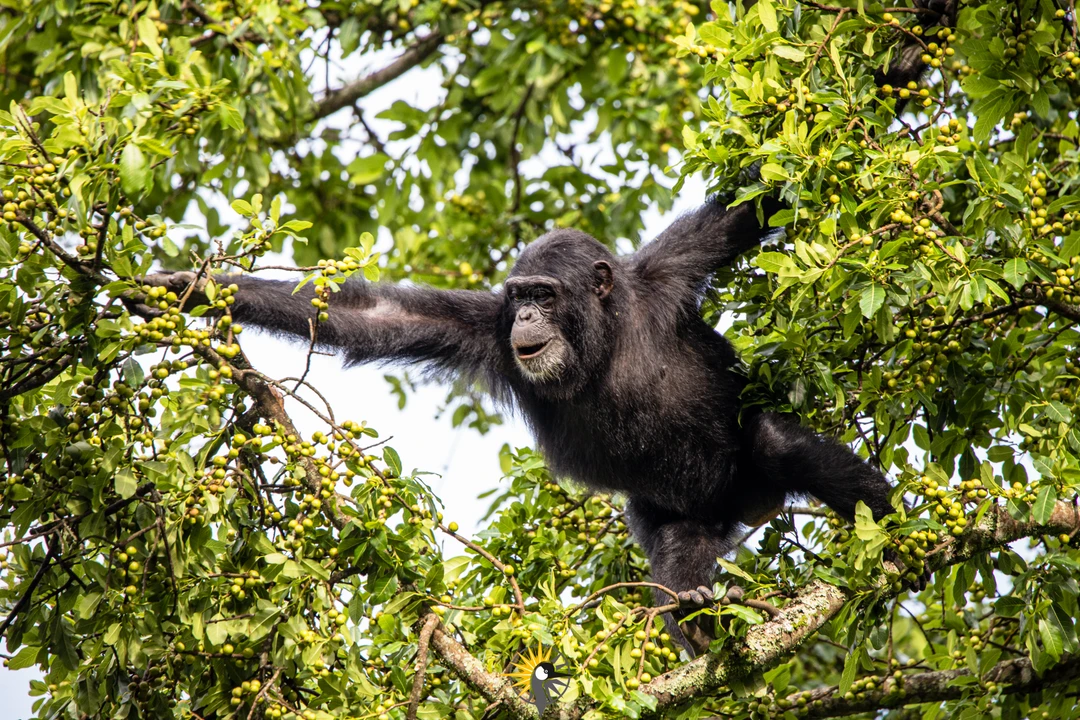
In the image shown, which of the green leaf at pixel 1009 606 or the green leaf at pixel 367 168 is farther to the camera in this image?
the green leaf at pixel 367 168

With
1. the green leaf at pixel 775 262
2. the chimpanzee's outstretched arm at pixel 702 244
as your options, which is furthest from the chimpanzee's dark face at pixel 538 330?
the green leaf at pixel 775 262

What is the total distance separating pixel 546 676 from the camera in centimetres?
488

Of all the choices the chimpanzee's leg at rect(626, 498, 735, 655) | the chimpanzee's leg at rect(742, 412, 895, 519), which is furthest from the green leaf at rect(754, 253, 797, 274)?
the chimpanzee's leg at rect(626, 498, 735, 655)

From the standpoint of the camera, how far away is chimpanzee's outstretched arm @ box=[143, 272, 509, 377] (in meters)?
6.53

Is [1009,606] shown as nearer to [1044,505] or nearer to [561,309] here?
[1044,505]

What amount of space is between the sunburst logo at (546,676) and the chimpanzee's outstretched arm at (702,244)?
2.97m

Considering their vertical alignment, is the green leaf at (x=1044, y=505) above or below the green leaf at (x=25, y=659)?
below

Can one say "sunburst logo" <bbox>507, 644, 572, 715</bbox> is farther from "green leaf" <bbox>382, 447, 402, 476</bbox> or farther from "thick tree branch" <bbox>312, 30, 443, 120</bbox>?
"thick tree branch" <bbox>312, 30, 443, 120</bbox>

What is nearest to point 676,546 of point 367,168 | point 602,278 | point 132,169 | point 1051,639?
point 602,278

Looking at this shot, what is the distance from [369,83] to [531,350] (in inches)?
243

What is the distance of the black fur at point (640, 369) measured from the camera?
6789mm

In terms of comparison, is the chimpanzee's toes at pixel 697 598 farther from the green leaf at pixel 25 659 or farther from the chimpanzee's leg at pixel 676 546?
the green leaf at pixel 25 659

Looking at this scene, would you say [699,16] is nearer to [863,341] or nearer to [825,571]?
Answer: [863,341]

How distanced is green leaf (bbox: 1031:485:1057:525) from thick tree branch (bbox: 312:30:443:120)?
8.68 metres
